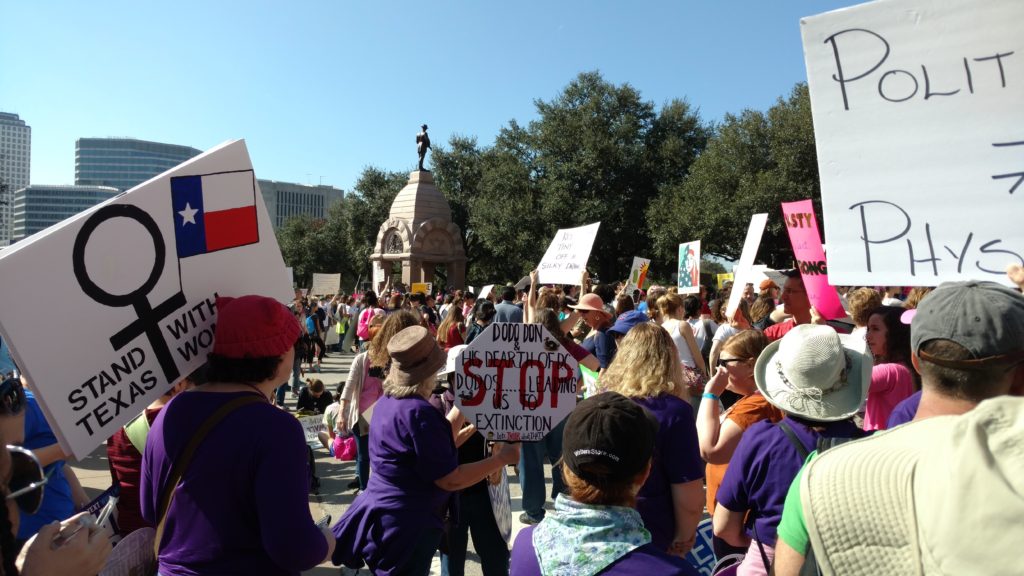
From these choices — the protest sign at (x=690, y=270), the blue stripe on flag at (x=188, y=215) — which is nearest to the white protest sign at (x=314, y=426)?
the blue stripe on flag at (x=188, y=215)

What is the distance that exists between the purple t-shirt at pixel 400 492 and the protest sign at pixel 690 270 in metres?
9.04

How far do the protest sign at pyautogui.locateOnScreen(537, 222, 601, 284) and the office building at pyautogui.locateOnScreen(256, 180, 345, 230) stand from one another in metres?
167

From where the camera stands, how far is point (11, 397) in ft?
8.61

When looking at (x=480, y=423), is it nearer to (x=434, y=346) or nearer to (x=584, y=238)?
(x=434, y=346)

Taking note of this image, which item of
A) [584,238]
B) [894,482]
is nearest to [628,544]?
[894,482]

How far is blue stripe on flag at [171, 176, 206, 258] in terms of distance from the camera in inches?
109

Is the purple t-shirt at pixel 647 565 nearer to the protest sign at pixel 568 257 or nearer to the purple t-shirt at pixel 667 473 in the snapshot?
the purple t-shirt at pixel 667 473

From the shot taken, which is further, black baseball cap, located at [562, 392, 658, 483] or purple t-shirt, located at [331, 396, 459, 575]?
purple t-shirt, located at [331, 396, 459, 575]

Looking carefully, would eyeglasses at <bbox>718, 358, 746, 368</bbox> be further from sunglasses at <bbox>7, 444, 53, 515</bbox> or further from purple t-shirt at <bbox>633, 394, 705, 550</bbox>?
sunglasses at <bbox>7, 444, 53, 515</bbox>

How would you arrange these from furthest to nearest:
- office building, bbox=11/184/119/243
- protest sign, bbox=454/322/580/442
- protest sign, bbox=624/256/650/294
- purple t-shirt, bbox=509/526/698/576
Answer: office building, bbox=11/184/119/243, protest sign, bbox=624/256/650/294, protest sign, bbox=454/322/580/442, purple t-shirt, bbox=509/526/698/576

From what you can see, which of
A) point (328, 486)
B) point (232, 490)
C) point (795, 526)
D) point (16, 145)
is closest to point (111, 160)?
point (16, 145)

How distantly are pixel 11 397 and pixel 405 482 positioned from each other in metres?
1.57

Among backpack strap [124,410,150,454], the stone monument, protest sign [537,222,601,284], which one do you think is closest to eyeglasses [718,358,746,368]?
backpack strap [124,410,150,454]

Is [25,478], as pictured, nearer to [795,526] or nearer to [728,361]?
[795,526]
